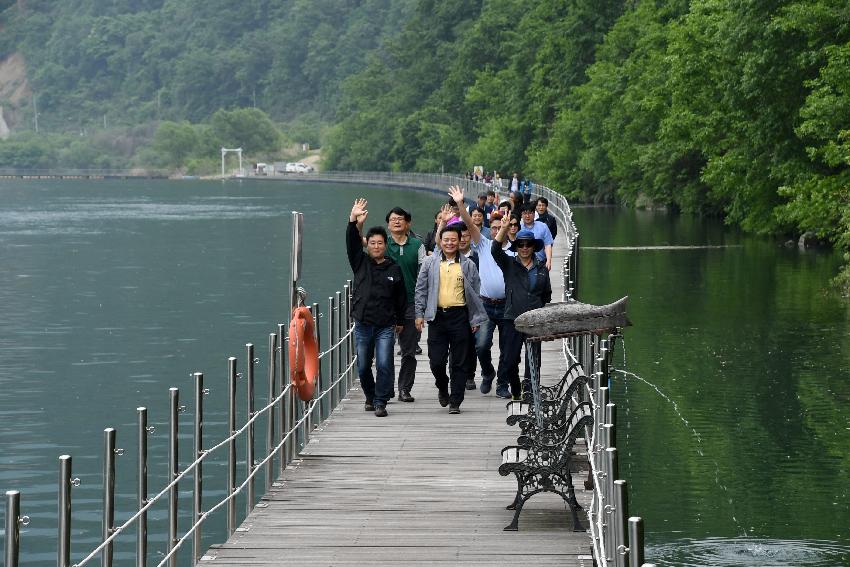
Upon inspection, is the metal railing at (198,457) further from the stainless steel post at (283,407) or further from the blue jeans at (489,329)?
the blue jeans at (489,329)

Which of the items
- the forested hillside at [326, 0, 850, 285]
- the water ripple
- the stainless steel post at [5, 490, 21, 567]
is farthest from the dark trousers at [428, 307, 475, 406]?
the forested hillside at [326, 0, 850, 285]

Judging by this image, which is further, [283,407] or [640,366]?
[640,366]

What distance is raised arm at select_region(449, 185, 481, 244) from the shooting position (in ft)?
54.2

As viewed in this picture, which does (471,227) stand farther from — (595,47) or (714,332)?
(595,47)

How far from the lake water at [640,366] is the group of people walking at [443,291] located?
8.62ft

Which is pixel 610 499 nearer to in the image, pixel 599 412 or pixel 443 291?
pixel 599 412

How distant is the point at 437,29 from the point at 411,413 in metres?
144

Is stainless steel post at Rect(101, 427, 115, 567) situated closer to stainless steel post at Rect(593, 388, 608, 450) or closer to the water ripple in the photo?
stainless steel post at Rect(593, 388, 608, 450)

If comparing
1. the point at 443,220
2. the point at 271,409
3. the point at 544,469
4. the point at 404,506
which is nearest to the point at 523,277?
the point at 443,220

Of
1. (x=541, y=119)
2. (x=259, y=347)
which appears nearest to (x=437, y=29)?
(x=541, y=119)

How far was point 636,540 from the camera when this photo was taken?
795 cm

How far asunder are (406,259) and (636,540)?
9.70 meters

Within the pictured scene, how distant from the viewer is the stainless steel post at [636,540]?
25.5ft

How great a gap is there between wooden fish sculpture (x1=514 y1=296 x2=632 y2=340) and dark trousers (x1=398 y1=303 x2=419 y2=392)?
4554 millimetres
